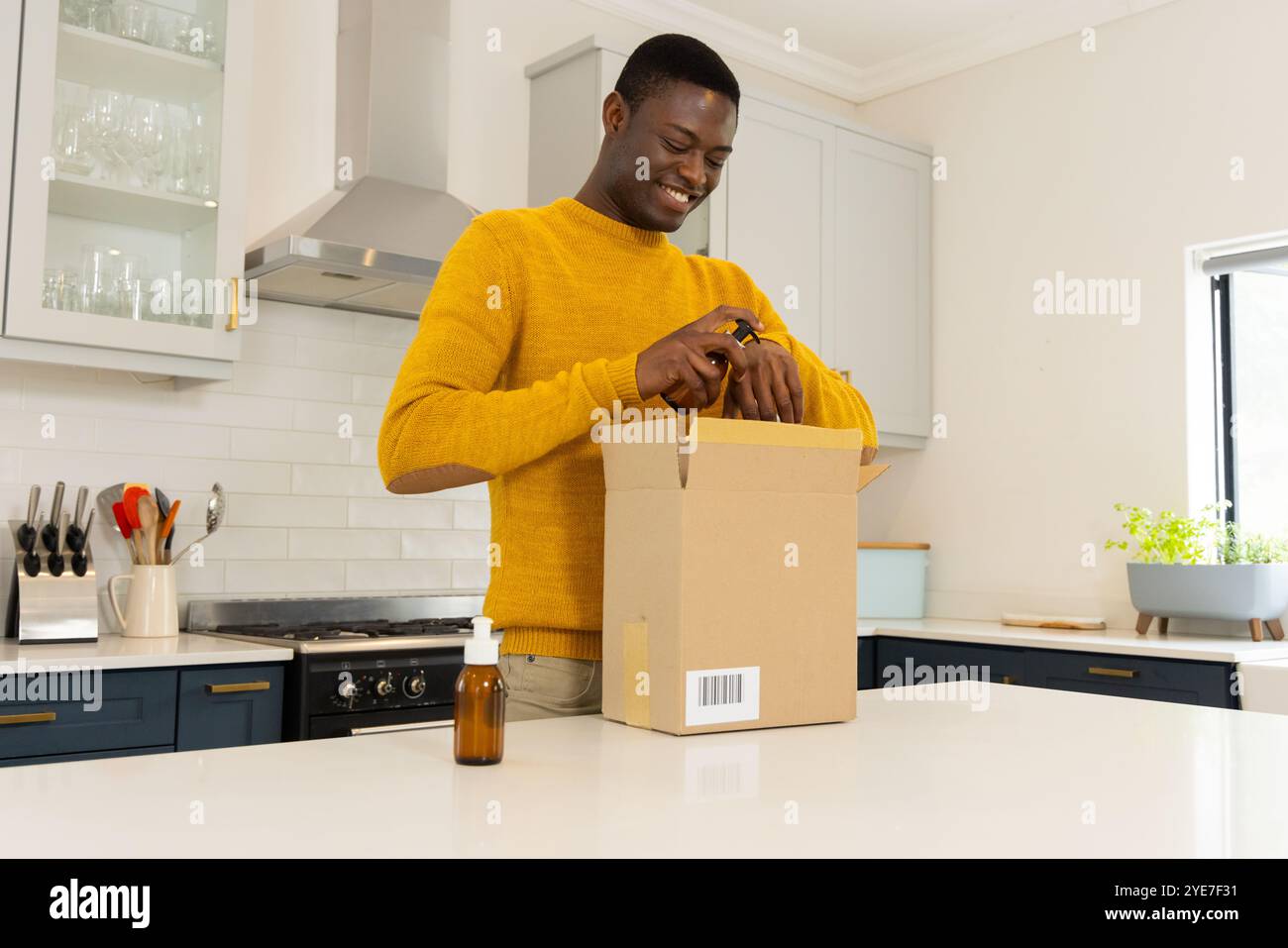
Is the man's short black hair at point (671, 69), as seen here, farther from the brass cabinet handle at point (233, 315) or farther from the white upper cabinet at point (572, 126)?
the white upper cabinet at point (572, 126)

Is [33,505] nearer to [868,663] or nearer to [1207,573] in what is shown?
[868,663]

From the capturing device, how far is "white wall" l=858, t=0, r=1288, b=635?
337 cm

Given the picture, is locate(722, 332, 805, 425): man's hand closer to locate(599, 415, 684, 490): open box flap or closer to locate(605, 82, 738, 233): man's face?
locate(599, 415, 684, 490): open box flap

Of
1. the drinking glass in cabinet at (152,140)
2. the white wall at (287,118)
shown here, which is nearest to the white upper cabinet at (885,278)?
the white wall at (287,118)

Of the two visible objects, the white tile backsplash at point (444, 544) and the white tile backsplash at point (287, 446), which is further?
the white tile backsplash at point (444, 544)

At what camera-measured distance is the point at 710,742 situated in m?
1.11

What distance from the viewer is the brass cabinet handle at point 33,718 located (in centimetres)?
212

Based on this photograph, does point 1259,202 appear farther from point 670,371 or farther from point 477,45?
point 670,371

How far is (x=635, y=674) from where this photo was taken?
46.5 inches

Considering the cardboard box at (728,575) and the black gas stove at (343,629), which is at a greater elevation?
the cardboard box at (728,575)

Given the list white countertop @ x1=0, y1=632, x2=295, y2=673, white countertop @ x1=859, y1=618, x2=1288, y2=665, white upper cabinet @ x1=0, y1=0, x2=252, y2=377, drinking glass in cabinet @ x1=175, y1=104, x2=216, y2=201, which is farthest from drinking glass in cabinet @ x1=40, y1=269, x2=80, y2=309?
white countertop @ x1=859, y1=618, x2=1288, y2=665

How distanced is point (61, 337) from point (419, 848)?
212 centimetres

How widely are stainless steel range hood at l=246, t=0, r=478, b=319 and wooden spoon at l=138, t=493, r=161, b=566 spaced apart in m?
0.58

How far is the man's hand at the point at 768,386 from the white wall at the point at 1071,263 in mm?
2534
